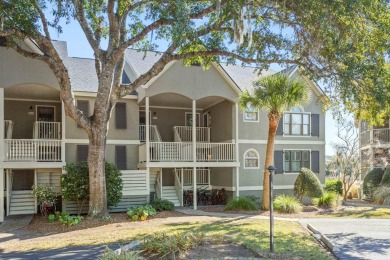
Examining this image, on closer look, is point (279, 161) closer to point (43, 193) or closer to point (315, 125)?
point (315, 125)

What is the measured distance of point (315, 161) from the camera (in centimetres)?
2448

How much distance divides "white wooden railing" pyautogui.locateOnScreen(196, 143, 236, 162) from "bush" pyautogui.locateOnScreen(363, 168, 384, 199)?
33.4ft

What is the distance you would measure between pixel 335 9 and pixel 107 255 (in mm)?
9613

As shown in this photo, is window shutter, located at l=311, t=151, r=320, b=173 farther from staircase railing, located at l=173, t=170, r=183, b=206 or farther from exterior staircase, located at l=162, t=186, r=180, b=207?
exterior staircase, located at l=162, t=186, r=180, b=207

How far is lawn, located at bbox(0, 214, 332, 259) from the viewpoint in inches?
407

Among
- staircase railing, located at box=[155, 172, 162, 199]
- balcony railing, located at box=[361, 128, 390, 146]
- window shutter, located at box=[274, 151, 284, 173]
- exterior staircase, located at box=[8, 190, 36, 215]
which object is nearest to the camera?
exterior staircase, located at box=[8, 190, 36, 215]

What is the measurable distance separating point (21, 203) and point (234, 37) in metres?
13.6

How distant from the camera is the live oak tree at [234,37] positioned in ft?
41.3

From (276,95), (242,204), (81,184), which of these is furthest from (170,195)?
(276,95)

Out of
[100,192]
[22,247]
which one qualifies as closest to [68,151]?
[100,192]

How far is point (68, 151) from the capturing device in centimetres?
1994

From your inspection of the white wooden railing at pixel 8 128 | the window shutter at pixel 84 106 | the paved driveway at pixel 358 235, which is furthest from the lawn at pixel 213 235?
the white wooden railing at pixel 8 128

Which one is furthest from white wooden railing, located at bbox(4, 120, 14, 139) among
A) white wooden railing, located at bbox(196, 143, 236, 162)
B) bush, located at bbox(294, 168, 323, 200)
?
bush, located at bbox(294, 168, 323, 200)

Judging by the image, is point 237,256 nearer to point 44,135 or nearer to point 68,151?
point 68,151
